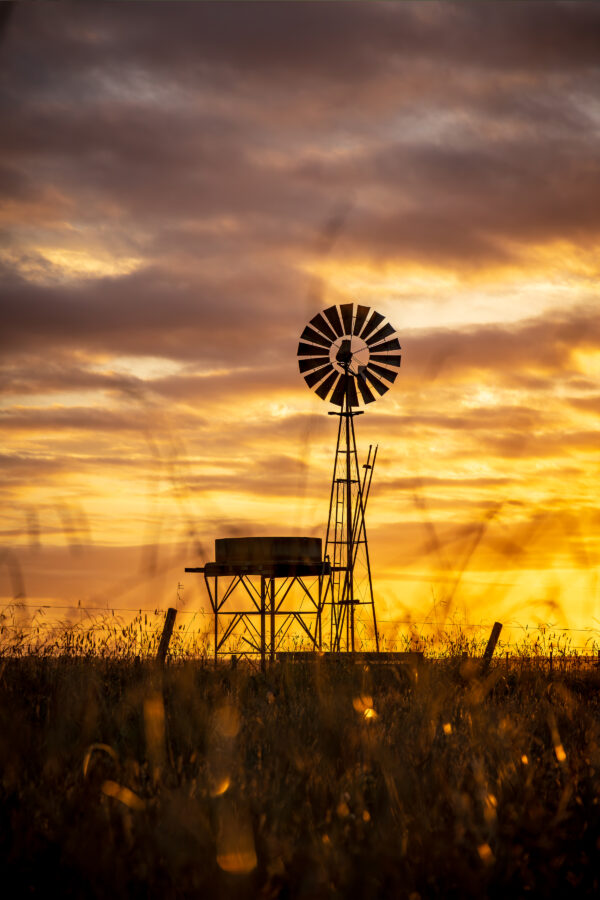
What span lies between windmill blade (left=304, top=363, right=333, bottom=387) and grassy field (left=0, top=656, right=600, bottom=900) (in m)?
18.5

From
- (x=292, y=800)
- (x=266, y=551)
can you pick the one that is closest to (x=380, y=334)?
(x=266, y=551)

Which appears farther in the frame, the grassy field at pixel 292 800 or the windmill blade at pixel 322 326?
the windmill blade at pixel 322 326

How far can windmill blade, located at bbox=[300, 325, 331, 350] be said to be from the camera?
2783cm

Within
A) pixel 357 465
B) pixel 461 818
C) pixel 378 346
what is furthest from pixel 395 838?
pixel 378 346

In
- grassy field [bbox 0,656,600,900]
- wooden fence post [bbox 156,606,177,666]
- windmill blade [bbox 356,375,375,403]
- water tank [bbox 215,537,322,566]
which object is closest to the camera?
grassy field [bbox 0,656,600,900]

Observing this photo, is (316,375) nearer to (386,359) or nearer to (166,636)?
(386,359)

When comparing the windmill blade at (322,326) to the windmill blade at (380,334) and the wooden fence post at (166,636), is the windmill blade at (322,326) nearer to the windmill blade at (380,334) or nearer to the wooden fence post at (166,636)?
the windmill blade at (380,334)

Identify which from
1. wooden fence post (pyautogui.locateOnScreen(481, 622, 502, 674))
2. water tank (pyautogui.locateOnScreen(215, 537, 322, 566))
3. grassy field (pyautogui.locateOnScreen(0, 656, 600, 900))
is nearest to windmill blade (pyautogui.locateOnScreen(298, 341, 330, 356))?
water tank (pyautogui.locateOnScreen(215, 537, 322, 566))

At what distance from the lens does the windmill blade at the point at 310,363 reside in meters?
27.8

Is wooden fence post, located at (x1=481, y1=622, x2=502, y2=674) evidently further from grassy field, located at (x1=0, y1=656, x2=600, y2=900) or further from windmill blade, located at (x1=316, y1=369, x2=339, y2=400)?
windmill blade, located at (x1=316, y1=369, x2=339, y2=400)

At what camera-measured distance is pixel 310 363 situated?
27.8m

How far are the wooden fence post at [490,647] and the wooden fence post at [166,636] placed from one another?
4.99 metres

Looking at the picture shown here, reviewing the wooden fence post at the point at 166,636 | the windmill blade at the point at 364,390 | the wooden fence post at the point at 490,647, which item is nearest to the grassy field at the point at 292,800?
the wooden fence post at the point at 166,636

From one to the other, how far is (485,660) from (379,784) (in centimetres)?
915
